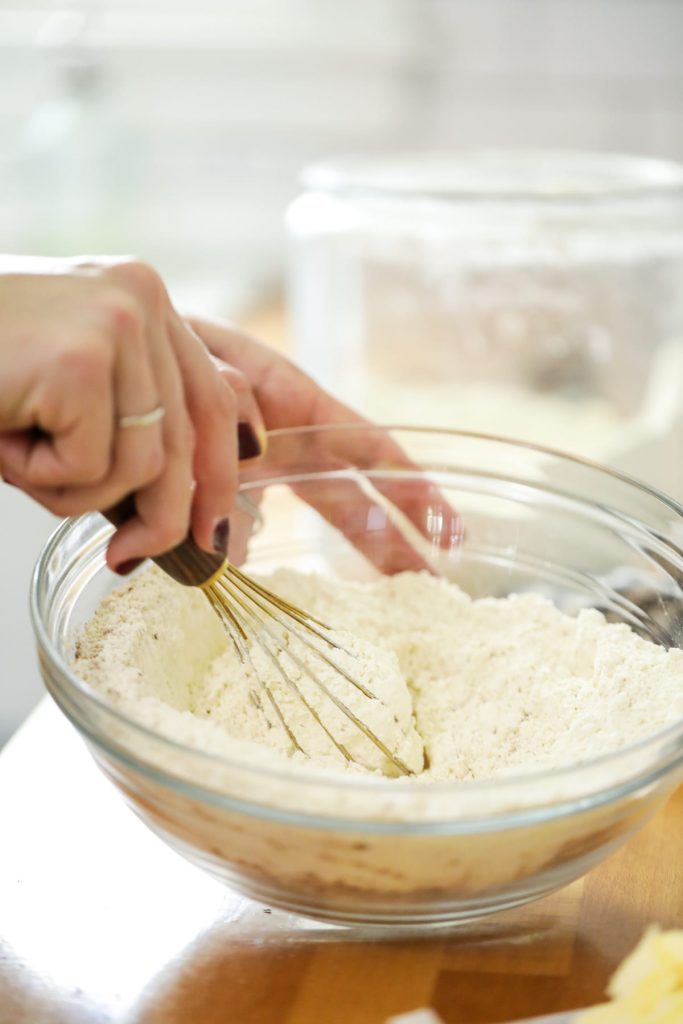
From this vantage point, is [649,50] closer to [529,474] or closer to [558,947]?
[529,474]

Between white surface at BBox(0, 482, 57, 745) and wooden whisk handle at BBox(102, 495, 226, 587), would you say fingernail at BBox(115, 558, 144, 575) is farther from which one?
white surface at BBox(0, 482, 57, 745)

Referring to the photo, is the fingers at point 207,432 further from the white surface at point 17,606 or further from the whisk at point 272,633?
the white surface at point 17,606

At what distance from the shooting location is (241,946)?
458 millimetres

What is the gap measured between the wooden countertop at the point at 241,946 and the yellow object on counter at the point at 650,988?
0.04 metres

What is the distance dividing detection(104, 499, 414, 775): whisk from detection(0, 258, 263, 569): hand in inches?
0.9

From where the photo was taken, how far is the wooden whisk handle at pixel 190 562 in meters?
0.48

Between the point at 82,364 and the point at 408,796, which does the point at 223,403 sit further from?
the point at 408,796

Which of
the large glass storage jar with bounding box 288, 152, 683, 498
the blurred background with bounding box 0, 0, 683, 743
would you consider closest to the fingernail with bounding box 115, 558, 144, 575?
the large glass storage jar with bounding box 288, 152, 683, 498

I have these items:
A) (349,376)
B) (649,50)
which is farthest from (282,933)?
(649,50)

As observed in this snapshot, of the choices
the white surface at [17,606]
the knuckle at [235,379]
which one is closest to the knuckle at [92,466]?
the knuckle at [235,379]

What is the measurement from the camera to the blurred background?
194 cm

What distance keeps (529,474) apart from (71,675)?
0.32 m

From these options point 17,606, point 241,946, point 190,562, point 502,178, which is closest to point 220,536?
point 190,562

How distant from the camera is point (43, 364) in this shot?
0.41 metres
